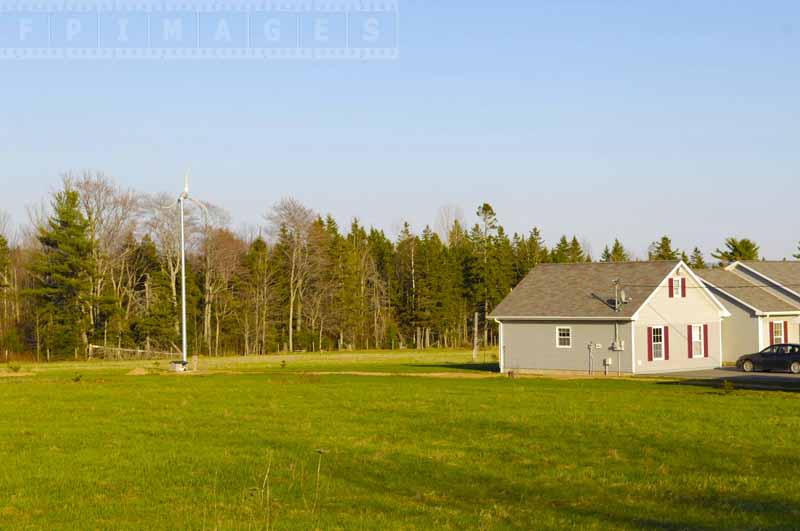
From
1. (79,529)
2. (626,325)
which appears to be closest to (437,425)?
(79,529)

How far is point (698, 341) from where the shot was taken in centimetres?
5484

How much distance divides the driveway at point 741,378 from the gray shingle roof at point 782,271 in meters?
10.5

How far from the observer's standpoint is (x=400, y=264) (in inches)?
4798

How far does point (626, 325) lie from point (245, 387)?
2181 cm

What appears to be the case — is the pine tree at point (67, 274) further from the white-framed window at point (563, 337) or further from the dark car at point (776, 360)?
the dark car at point (776, 360)

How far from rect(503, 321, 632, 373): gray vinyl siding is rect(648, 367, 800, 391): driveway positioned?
2.86 metres

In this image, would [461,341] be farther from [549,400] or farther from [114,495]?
[114,495]

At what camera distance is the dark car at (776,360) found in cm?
4988

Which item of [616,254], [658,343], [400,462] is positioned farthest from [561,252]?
[400,462]

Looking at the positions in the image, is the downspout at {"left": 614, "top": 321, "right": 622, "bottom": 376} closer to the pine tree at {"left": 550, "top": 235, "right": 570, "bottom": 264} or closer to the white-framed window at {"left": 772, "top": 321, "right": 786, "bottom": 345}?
the white-framed window at {"left": 772, "top": 321, "right": 786, "bottom": 345}

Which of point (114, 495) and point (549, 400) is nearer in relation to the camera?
point (114, 495)

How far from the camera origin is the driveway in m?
39.9

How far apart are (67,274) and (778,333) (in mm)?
56081

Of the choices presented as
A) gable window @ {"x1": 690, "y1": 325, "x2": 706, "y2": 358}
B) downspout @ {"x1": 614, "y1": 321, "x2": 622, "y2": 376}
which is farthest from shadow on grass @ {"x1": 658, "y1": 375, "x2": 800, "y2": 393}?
gable window @ {"x1": 690, "y1": 325, "x2": 706, "y2": 358}
